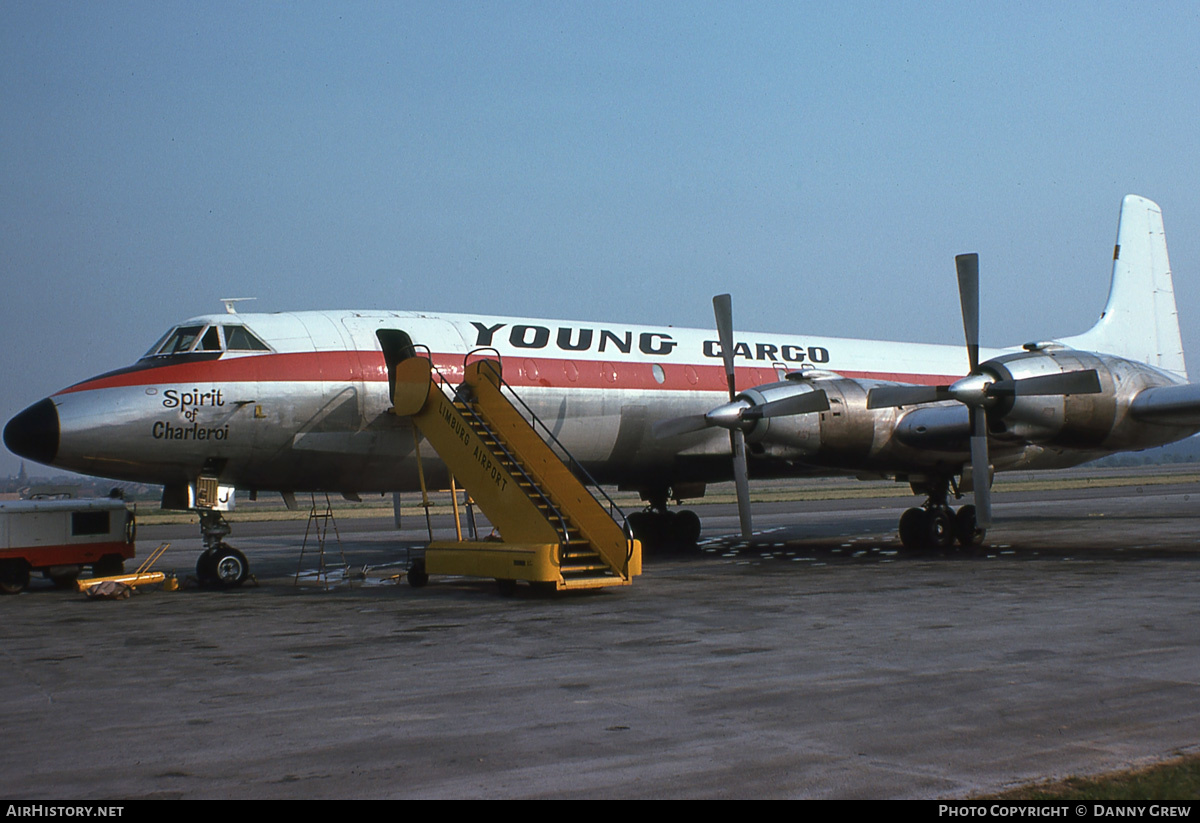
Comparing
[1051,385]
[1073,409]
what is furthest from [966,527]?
[1051,385]

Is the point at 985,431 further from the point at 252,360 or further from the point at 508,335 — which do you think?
the point at 252,360

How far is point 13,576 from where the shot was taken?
56.0 feet

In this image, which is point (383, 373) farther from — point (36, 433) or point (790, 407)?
point (790, 407)

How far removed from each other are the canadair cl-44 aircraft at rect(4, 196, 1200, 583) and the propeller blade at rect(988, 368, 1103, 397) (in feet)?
0.10

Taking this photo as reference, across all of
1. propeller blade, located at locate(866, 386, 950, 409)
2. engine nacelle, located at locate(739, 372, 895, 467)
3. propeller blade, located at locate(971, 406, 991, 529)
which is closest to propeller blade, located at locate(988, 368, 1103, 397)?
propeller blade, located at locate(971, 406, 991, 529)

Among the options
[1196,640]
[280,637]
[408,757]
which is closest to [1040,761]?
[408,757]

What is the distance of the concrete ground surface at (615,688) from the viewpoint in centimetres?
575

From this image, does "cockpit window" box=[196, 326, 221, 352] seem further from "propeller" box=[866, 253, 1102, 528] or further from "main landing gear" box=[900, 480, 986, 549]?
"main landing gear" box=[900, 480, 986, 549]

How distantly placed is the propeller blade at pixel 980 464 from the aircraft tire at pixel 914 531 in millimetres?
3093

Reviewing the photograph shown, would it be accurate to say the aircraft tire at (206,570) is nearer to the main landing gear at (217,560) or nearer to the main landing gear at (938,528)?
the main landing gear at (217,560)

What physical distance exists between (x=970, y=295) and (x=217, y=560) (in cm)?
1413

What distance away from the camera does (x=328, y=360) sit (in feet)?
57.0

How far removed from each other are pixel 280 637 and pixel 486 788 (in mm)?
6528

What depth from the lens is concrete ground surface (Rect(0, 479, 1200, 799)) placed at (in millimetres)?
5746
